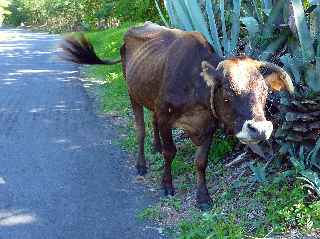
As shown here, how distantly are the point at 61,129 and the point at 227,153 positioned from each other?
324cm

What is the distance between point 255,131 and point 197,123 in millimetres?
1246

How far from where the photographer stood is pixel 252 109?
445 centimetres

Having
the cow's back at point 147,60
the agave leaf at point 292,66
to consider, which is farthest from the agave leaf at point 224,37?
the agave leaf at point 292,66

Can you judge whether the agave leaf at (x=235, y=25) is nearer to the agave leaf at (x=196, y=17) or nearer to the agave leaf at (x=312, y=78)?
the agave leaf at (x=196, y=17)

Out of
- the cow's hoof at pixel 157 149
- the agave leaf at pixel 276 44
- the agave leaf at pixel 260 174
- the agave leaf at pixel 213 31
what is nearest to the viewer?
the agave leaf at pixel 260 174

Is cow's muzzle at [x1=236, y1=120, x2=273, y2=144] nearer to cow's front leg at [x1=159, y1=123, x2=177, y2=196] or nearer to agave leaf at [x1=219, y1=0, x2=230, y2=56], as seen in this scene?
cow's front leg at [x1=159, y1=123, x2=177, y2=196]

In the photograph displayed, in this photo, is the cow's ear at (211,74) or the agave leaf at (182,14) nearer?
the cow's ear at (211,74)

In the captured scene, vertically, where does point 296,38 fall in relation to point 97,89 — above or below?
above

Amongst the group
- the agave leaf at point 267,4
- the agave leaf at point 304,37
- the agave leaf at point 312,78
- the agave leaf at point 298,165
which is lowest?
the agave leaf at point 298,165

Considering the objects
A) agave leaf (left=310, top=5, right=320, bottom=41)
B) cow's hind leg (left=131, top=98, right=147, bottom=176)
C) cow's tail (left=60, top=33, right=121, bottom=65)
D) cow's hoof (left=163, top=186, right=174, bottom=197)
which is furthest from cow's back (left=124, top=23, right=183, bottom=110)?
agave leaf (left=310, top=5, right=320, bottom=41)

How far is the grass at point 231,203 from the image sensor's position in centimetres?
461

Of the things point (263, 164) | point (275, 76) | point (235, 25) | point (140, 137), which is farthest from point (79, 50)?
point (275, 76)

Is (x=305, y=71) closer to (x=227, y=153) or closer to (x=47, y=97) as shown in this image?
(x=227, y=153)

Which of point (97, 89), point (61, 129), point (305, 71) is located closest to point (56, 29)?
point (97, 89)
